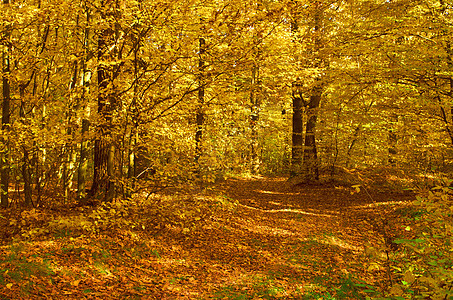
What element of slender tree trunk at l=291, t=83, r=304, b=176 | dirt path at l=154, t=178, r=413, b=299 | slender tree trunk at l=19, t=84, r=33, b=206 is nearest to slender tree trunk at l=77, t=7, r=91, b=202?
slender tree trunk at l=19, t=84, r=33, b=206

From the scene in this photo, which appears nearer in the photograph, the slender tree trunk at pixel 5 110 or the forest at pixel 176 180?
the forest at pixel 176 180

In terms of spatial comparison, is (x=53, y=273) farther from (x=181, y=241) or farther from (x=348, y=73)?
(x=348, y=73)

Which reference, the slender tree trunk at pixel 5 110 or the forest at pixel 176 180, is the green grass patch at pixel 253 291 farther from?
the slender tree trunk at pixel 5 110

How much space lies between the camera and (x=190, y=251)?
8000mm

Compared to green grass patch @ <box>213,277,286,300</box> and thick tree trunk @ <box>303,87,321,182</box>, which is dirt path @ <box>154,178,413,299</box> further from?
thick tree trunk @ <box>303,87,321,182</box>

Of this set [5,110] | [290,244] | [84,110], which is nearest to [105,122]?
[84,110]

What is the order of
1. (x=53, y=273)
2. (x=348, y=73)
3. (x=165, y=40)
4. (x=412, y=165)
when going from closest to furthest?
(x=53, y=273), (x=165, y=40), (x=348, y=73), (x=412, y=165)

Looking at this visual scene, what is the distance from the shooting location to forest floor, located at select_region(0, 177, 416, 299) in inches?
222

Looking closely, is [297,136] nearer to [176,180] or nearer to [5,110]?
[176,180]

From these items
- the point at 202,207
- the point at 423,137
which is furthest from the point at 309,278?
the point at 423,137

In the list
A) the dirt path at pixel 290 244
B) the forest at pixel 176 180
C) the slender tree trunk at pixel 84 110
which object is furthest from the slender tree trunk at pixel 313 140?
the slender tree trunk at pixel 84 110

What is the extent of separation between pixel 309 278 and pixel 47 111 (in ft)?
34.1

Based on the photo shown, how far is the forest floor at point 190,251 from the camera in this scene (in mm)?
5645

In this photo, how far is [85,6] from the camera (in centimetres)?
864
